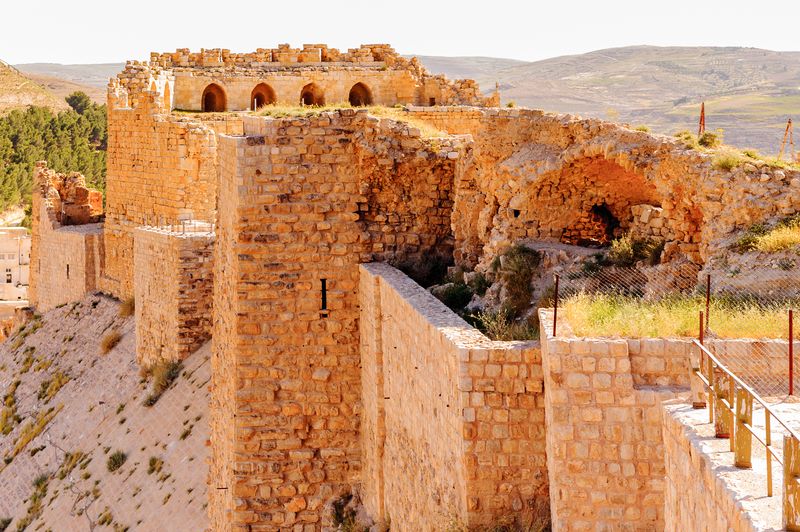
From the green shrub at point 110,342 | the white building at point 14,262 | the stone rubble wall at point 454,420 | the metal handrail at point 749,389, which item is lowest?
the white building at point 14,262

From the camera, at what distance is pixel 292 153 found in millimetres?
11461

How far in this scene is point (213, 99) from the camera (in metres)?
25.7

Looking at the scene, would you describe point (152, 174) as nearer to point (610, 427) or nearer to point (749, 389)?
→ point (610, 427)

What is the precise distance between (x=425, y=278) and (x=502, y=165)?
1489 mm

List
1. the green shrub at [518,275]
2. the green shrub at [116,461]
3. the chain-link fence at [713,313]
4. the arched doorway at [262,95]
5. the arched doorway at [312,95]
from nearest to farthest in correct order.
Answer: the chain-link fence at [713,313], the green shrub at [518,275], the green shrub at [116,461], the arched doorway at [262,95], the arched doorway at [312,95]

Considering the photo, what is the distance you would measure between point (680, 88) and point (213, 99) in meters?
32.5

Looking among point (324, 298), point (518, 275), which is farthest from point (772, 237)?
point (324, 298)

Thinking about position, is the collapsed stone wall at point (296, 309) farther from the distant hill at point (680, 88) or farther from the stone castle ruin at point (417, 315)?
the distant hill at point (680, 88)

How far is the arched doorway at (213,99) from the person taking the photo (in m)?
25.3

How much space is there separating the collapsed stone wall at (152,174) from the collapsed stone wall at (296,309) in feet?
33.5

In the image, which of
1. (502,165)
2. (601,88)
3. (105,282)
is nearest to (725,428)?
(502,165)

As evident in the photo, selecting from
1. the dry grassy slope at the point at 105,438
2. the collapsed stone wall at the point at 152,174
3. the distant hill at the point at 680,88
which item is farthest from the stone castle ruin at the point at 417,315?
the distant hill at the point at 680,88

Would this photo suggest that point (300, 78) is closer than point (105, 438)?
No

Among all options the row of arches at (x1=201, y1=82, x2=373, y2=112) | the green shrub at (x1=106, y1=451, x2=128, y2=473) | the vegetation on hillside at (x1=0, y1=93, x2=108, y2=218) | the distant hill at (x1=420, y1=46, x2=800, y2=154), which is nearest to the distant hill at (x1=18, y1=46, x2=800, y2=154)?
the distant hill at (x1=420, y1=46, x2=800, y2=154)
